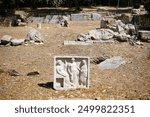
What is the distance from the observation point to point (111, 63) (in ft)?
41.5

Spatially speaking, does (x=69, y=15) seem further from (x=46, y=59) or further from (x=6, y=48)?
(x=46, y=59)

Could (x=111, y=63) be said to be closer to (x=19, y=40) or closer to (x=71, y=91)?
(x=71, y=91)

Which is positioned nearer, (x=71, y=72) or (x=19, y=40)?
(x=71, y=72)

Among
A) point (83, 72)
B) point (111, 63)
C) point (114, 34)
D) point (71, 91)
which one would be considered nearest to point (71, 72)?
point (83, 72)

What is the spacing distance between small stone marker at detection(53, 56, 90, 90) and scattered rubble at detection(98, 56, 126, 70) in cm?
230

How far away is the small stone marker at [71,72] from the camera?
10016 mm

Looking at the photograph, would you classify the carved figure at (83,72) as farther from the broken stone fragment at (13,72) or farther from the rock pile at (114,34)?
the rock pile at (114,34)

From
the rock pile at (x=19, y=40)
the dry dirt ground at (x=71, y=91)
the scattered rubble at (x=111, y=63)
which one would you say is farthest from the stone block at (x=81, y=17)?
the scattered rubble at (x=111, y=63)

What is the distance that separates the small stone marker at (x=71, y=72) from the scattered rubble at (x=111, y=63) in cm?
230

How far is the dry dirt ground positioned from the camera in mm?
9898

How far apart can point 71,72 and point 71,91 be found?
1.63ft

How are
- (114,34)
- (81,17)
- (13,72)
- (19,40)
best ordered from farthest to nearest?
(81,17), (114,34), (19,40), (13,72)

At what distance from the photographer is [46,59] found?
1384 cm

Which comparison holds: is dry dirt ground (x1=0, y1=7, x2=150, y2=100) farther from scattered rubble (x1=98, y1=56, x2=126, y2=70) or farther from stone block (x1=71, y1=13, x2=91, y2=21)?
stone block (x1=71, y1=13, x2=91, y2=21)
